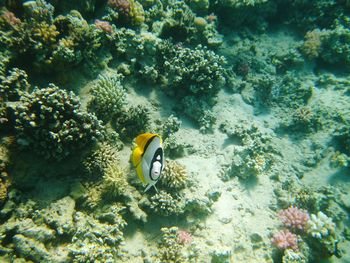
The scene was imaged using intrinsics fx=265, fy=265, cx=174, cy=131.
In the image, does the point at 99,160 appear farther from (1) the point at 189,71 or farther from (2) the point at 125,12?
(2) the point at 125,12

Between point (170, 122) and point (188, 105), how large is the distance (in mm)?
866

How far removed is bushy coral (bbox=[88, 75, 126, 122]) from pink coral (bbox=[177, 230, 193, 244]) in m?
2.59

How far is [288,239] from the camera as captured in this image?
210 inches

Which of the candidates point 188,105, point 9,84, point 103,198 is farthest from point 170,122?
point 9,84

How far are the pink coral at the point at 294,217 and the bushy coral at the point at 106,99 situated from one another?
418 cm

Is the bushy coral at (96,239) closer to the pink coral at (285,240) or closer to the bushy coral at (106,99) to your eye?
the bushy coral at (106,99)

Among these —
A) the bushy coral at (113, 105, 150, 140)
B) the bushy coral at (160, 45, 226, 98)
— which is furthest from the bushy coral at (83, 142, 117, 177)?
the bushy coral at (160, 45, 226, 98)

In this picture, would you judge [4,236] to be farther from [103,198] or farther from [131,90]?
[131,90]

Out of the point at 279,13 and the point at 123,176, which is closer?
the point at 123,176

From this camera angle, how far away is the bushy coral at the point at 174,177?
198 inches

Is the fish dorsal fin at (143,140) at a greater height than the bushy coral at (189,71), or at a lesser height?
lesser

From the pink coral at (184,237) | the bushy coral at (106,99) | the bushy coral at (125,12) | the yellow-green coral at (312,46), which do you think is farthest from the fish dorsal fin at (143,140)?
the yellow-green coral at (312,46)

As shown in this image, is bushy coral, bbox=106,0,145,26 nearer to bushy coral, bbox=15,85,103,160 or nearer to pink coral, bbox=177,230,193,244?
bushy coral, bbox=15,85,103,160

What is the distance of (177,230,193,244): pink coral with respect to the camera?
479cm
